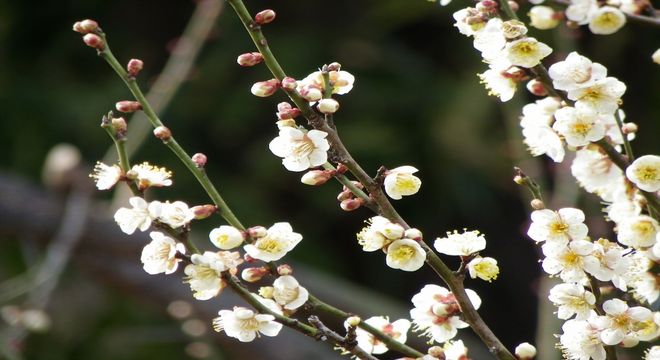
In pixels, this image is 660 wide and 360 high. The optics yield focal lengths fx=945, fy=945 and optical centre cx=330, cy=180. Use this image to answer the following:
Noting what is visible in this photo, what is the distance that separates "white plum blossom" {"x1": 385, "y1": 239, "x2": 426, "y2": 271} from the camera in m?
0.72

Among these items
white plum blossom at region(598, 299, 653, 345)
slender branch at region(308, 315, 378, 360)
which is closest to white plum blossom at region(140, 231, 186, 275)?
slender branch at region(308, 315, 378, 360)

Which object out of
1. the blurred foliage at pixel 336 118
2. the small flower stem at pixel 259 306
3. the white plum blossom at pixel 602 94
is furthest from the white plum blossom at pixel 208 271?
the blurred foliage at pixel 336 118

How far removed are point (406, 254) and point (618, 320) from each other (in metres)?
0.19

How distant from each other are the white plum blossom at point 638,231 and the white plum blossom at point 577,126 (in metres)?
0.09

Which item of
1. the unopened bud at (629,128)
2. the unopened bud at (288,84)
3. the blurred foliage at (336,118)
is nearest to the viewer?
the unopened bud at (288,84)

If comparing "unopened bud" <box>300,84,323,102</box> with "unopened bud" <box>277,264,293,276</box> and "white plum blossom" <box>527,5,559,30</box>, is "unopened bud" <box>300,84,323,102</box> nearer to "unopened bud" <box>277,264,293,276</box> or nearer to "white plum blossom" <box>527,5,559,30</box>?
"unopened bud" <box>277,264,293,276</box>

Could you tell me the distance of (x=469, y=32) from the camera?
2.80ft

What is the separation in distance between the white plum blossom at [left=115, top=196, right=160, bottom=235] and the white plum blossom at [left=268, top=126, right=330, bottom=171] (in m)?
0.10

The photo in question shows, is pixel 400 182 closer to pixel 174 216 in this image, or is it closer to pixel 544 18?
pixel 174 216

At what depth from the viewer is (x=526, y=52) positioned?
79cm

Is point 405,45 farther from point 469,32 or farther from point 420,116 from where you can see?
point 469,32

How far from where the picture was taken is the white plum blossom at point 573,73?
79cm

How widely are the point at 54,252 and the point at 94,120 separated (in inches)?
41.7

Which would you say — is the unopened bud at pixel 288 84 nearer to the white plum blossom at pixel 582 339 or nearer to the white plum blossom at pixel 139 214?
the white plum blossom at pixel 139 214
